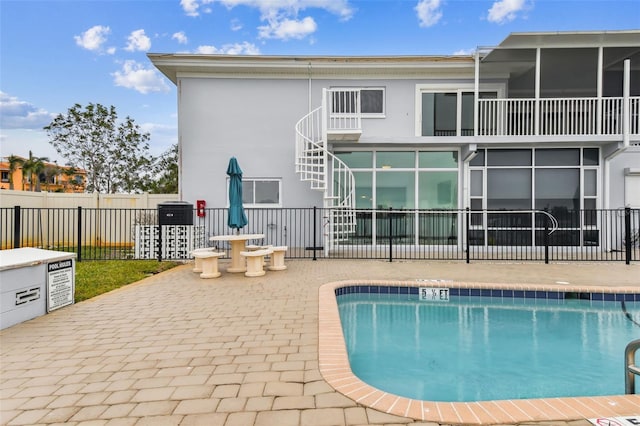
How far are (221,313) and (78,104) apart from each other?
1904cm

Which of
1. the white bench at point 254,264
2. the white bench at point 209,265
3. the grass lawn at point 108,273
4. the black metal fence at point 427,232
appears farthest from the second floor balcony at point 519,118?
the grass lawn at point 108,273

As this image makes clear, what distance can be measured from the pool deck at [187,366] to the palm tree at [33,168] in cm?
3615

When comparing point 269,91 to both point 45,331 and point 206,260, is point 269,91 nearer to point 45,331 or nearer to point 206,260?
point 206,260

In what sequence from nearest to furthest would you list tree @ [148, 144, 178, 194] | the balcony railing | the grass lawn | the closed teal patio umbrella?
the grass lawn, the closed teal patio umbrella, the balcony railing, tree @ [148, 144, 178, 194]

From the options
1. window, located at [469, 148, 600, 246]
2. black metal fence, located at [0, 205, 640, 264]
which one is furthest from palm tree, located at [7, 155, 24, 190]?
window, located at [469, 148, 600, 246]

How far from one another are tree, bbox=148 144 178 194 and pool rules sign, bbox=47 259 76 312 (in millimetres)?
18558

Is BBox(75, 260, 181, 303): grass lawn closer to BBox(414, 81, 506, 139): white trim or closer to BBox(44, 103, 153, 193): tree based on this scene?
BBox(414, 81, 506, 139): white trim

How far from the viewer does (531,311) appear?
545 cm

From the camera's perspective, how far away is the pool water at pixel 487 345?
3189 millimetres

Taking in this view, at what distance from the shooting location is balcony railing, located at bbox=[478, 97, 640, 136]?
10302 millimetres

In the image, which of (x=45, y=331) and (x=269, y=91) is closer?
(x=45, y=331)

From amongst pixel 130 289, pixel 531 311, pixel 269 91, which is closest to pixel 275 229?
pixel 269 91

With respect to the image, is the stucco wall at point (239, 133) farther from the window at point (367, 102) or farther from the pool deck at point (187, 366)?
the pool deck at point (187, 366)

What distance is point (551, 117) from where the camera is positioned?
1074 cm
